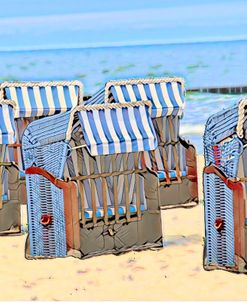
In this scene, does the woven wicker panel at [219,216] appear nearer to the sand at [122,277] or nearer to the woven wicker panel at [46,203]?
the sand at [122,277]

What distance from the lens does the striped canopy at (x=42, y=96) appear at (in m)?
9.12

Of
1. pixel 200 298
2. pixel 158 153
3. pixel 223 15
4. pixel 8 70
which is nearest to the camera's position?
pixel 200 298

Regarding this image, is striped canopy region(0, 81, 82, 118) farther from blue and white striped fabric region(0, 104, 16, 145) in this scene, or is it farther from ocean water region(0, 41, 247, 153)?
ocean water region(0, 41, 247, 153)

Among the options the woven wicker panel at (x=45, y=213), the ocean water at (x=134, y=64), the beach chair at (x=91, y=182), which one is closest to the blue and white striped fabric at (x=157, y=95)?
the beach chair at (x=91, y=182)

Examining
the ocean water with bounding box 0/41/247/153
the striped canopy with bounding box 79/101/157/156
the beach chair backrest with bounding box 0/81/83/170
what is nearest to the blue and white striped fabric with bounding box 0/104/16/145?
the striped canopy with bounding box 79/101/157/156

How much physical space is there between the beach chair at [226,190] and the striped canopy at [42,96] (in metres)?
2.94

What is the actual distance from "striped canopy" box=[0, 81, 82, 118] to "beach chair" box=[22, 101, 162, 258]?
2.05 meters

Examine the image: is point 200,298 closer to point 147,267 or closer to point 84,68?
point 147,267

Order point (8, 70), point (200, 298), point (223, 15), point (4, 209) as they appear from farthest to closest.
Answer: point (223, 15) → point (8, 70) → point (4, 209) → point (200, 298)

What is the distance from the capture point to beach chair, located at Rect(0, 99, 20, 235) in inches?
293

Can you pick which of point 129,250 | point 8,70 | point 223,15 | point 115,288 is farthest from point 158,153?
point 223,15

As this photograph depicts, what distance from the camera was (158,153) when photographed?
8.55m

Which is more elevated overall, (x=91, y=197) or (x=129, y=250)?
(x=91, y=197)

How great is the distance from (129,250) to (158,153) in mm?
1696
